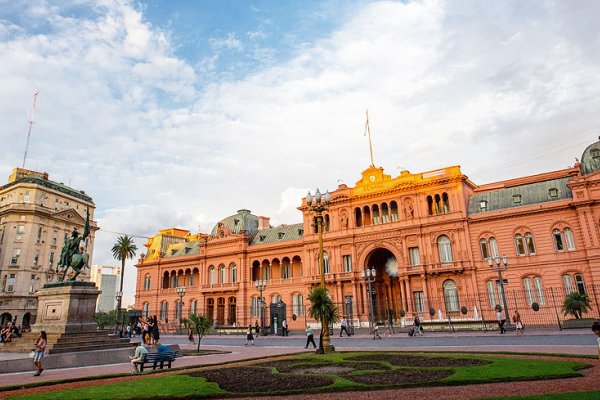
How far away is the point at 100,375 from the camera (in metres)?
14.9

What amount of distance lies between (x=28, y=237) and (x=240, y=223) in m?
36.3

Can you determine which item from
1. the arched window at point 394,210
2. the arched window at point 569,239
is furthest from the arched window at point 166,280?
the arched window at point 569,239

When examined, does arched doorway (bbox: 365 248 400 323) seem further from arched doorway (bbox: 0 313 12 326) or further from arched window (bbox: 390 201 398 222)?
arched doorway (bbox: 0 313 12 326)

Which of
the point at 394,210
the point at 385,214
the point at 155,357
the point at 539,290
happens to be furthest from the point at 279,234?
the point at 155,357

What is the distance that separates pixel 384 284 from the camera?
169ft

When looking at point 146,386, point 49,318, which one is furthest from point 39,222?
point 146,386

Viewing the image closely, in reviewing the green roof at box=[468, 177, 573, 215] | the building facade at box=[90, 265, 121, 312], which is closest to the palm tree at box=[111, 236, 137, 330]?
the green roof at box=[468, 177, 573, 215]

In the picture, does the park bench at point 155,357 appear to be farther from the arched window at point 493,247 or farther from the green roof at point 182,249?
the green roof at point 182,249

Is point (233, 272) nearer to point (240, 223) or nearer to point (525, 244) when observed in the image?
point (240, 223)

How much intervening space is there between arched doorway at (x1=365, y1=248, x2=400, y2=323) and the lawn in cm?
3386

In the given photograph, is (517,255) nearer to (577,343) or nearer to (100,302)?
(577,343)

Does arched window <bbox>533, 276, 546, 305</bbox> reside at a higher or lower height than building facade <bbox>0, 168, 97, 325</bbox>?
lower

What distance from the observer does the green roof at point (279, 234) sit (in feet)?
196

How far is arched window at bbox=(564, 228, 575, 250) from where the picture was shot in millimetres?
39469
